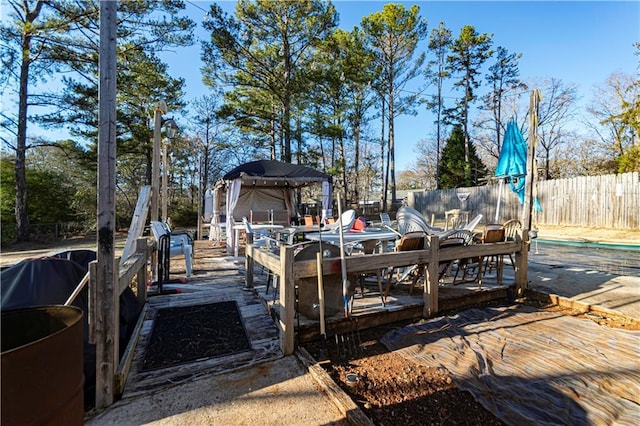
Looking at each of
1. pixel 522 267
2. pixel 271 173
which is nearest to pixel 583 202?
pixel 522 267

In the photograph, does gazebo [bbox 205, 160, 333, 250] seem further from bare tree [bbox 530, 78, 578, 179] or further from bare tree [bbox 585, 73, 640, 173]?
bare tree [bbox 530, 78, 578, 179]

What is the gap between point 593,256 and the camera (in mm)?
7129

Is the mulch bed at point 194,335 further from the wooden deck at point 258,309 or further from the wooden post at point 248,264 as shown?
the wooden post at point 248,264

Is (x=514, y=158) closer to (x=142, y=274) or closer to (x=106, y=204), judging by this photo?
(x=106, y=204)

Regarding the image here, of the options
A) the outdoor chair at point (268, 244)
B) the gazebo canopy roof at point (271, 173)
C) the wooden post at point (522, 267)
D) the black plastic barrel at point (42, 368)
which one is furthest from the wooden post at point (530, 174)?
the gazebo canopy roof at point (271, 173)

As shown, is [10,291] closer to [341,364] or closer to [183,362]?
[183,362]

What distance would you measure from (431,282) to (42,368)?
9.20 feet

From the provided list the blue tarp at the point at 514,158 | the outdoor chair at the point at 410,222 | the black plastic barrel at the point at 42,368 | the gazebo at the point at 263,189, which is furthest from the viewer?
the gazebo at the point at 263,189

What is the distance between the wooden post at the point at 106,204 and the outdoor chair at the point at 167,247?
2133 millimetres

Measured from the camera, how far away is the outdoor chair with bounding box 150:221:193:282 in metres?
3.80

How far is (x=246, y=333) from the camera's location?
2.56 meters

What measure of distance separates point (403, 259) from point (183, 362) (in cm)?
201

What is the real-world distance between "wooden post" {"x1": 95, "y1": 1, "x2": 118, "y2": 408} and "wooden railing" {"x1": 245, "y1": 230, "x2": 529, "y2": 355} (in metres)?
1.08

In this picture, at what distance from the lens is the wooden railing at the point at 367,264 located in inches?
89.4
